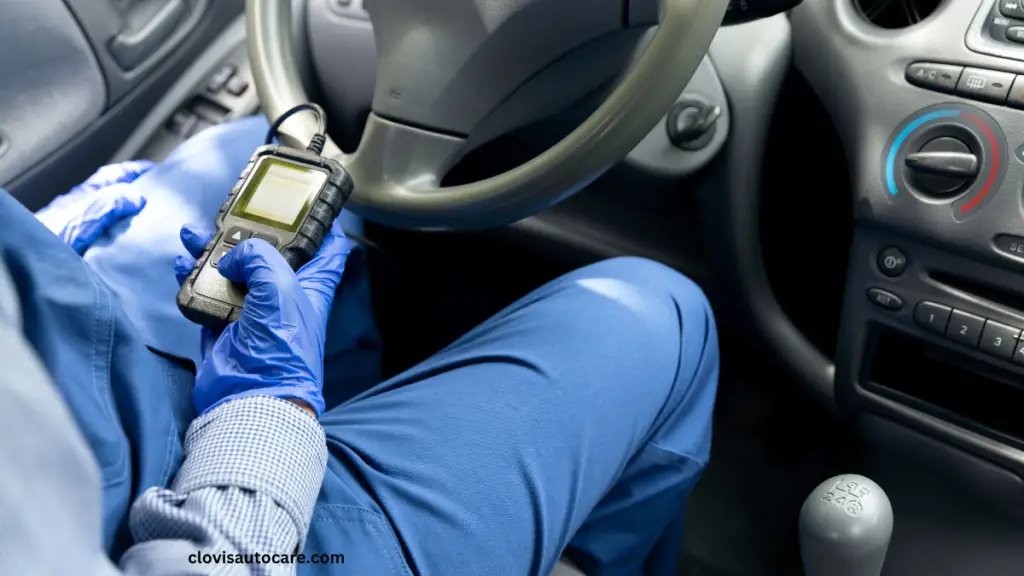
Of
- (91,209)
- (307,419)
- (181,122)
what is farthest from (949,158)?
(181,122)

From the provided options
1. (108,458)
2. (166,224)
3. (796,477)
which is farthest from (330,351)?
(796,477)

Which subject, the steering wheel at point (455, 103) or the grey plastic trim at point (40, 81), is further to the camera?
the grey plastic trim at point (40, 81)

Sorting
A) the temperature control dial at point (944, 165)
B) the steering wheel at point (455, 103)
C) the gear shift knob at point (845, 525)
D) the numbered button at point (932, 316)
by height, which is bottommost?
the gear shift knob at point (845, 525)

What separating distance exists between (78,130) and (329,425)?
687mm

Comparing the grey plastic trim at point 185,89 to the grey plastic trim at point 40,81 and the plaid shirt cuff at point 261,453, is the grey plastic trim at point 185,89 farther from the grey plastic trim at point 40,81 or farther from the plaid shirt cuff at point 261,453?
the plaid shirt cuff at point 261,453

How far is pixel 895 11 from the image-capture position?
2.43 ft

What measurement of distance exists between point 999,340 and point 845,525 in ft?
0.69

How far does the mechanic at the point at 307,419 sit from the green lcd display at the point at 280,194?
0.16ft

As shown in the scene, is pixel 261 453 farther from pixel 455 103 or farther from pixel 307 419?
pixel 455 103

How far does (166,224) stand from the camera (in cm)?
84

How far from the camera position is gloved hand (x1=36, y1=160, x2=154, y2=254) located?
→ 822 millimetres

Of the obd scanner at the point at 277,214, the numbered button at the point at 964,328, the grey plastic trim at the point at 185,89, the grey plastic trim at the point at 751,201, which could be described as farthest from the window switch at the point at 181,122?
the numbered button at the point at 964,328

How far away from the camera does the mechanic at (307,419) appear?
366 millimetres

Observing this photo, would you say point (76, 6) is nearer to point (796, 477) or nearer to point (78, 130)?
point (78, 130)
